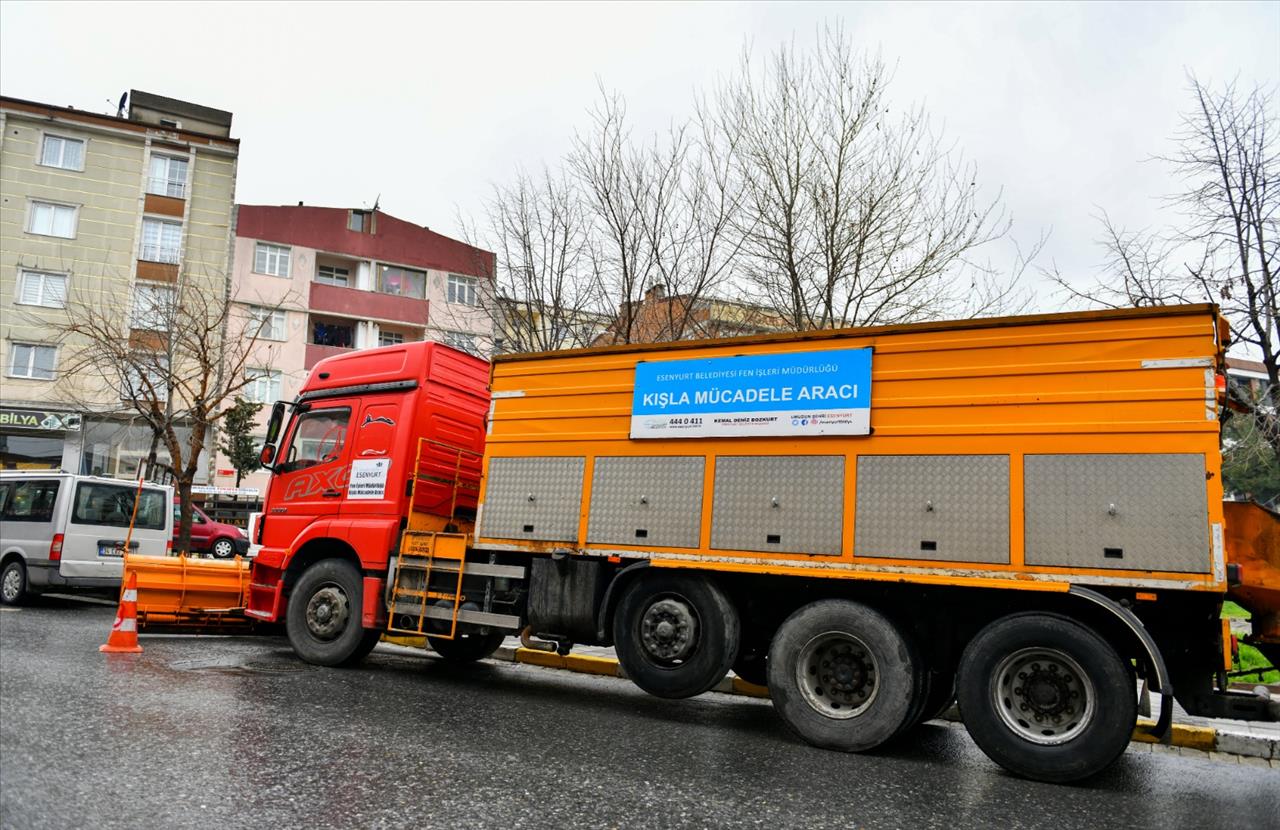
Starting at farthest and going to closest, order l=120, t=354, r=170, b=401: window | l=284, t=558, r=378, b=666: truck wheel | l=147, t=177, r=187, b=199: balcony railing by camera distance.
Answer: l=147, t=177, r=187, b=199: balcony railing, l=120, t=354, r=170, b=401: window, l=284, t=558, r=378, b=666: truck wheel

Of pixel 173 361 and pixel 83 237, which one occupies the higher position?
pixel 83 237

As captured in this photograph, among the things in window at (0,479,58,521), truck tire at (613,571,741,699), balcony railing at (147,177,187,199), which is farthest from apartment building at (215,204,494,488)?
truck tire at (613,571,741,699)

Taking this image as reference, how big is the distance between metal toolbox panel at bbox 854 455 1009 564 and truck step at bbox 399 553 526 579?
308 cm

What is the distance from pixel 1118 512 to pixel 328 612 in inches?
273

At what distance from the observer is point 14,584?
46.1 feet

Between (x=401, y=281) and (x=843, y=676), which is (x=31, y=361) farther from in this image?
(x=843, y=676)

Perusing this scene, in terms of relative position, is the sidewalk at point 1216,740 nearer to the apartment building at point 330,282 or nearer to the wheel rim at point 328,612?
the wheel rim at point 328,612

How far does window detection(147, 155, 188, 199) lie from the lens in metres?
34.1

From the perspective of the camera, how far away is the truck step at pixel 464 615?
7.94 meters

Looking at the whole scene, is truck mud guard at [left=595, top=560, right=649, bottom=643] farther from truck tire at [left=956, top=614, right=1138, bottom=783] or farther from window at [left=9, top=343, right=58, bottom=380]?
window at [left=9, top=343, right=58, bottom=380]

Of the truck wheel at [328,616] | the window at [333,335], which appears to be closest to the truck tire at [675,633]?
the truck wheel at [328,616]

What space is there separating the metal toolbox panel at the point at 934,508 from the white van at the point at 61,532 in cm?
1192

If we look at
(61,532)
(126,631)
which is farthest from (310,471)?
(61,532)

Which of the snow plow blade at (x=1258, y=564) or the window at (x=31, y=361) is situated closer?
the snow plow blade at (x=1258, y=564)
